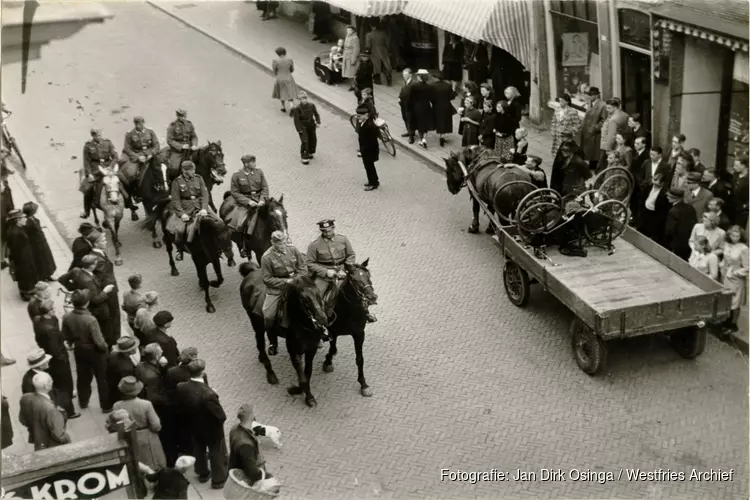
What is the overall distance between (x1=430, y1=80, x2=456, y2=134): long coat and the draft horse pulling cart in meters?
6.81

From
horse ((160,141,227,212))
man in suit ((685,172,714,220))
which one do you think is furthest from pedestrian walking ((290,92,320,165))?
man in suit ((685,172,714,220))

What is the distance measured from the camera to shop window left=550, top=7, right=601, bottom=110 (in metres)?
19.5

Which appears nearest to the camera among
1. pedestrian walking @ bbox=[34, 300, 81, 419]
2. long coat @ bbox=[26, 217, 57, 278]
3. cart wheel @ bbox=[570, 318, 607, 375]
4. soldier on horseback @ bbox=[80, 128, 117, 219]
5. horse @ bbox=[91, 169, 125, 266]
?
pedestrian walking @ bbox=[34, 300, 81, 419]

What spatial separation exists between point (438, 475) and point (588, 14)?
1211 centimetres

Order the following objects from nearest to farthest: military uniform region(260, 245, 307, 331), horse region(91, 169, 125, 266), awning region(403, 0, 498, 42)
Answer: military uniform region(260, 245, 307, 331) → horse region(91, 169, 125, 266) → awning region(403, 0, 498, 42)

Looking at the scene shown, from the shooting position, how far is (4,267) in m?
15.4

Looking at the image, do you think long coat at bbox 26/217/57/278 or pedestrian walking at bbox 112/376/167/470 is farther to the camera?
long coat at bbox 26/217/57/278

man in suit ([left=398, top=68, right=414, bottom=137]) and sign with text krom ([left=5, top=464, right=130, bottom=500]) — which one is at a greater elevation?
man in suit ([left=398, top=68, right=414, bottom=137])

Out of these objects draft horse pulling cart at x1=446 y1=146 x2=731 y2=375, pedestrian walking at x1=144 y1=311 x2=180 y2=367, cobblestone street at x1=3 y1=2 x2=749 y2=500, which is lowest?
cobblestone street at x1=3 y1=2 x2=749 y2=500

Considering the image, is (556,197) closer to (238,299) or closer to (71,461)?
(238,299)

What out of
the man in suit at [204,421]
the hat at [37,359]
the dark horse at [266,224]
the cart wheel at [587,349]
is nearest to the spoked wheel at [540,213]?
the cart wheel at [587,349]

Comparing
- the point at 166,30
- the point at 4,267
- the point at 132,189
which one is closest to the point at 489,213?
the point at 132,189

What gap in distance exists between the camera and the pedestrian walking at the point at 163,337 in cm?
1119

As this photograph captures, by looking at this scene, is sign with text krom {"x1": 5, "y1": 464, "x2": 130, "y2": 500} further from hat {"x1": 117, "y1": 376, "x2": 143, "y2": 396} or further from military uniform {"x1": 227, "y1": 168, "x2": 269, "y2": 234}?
military uniform {"x1": 227, "y1": 168, "x2": 269, "y2": 234}
